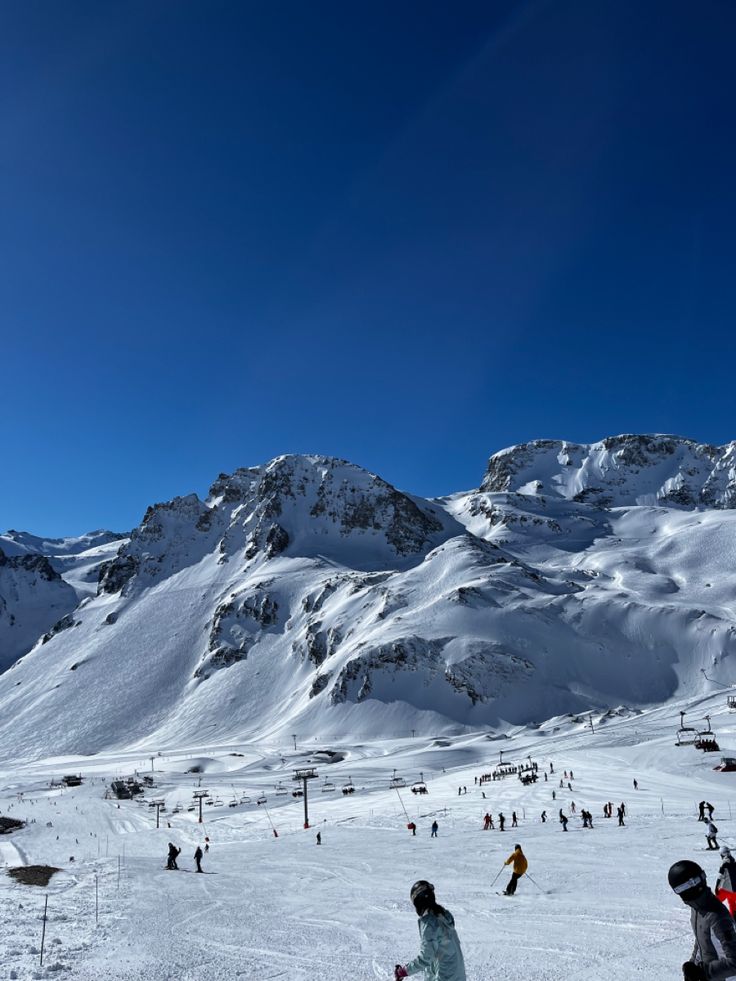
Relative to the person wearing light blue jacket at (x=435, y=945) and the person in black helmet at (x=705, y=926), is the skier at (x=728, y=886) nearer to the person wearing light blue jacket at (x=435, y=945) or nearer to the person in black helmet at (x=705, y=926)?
the person in black helmet at (x=705, y=926)

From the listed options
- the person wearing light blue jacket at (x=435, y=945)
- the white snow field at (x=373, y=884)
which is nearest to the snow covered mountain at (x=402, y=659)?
the white snow field at (x=373, y=884)

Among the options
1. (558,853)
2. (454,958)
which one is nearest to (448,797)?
(558,853)

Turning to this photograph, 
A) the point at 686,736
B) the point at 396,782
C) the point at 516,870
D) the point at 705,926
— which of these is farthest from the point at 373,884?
the point at 686,736

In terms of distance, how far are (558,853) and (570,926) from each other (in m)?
12.4

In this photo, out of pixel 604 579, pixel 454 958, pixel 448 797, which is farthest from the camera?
pixel 604 579

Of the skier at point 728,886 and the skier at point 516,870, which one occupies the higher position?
the skier at point 728,886

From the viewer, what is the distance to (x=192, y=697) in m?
166

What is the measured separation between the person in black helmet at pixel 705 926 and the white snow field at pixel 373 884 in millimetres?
6590

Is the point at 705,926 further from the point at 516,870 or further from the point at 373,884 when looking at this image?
the point at 373,884

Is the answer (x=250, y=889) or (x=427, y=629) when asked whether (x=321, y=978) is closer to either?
(x=250, y=889)

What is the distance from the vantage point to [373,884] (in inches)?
928

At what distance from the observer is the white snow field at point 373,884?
14242mm

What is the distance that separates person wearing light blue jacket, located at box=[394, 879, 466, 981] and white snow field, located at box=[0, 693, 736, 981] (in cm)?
576

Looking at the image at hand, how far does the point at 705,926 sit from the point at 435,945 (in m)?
2.80
